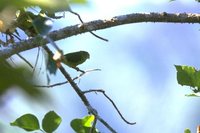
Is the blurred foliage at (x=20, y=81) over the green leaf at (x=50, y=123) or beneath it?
over

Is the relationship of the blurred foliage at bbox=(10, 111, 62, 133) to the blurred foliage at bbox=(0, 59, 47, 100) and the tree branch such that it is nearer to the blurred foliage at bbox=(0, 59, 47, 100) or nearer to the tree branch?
the tree branch

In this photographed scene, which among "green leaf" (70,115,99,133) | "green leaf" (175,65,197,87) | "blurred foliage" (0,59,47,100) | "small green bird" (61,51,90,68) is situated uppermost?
"blurred foliage" (0,59,47,100)

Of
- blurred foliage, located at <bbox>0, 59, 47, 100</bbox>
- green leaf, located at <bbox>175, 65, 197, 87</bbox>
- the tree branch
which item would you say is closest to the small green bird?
the tree branch

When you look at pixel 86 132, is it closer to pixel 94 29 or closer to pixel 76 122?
pixel 76 122

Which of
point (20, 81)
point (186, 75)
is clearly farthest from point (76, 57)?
point (20, 81)

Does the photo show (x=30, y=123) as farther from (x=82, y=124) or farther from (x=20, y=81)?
(x=20, y=81)

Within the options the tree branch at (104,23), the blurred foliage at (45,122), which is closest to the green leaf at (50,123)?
the blurred foliage at (45,122)

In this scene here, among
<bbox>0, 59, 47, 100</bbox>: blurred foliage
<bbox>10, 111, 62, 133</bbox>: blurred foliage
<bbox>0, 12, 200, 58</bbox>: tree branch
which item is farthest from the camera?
<bbox>10, 111, 62, 133</bbox>: blurred foliage

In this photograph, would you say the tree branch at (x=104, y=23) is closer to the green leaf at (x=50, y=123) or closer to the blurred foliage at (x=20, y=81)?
the green leaf at (x=50, y=123)

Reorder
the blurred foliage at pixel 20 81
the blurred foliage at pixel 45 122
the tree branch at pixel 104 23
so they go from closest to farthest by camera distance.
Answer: the blurred foliage at pixel 20 81 → the tree branch at pixel 104 23 → the blurred foliage at pixel 45 122
